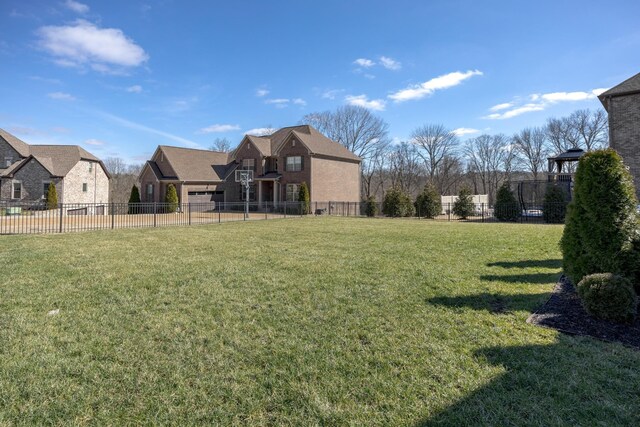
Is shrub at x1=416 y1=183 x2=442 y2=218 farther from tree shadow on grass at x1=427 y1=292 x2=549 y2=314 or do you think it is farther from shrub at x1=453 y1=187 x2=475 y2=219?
tree shadow on grass at x1=427 y1=292 x2=549 y2=314

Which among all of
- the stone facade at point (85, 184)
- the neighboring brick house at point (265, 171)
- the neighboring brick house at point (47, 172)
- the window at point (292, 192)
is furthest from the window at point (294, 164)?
the neighboring brick house at point (47, 172)

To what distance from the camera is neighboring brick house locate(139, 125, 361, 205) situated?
31183mm

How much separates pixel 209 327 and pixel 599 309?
445 cm

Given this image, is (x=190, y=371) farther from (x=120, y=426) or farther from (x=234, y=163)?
(x=234, y=163)

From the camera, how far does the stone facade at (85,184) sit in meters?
30.8

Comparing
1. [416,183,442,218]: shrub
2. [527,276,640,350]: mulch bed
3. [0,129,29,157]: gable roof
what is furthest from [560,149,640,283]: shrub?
[0,129,29,157]: gable roof

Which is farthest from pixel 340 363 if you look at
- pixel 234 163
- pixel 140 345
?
pixel 234 163

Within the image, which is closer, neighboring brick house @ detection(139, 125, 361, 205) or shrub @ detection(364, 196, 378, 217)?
shrub @ detection(364, 196, 378, 217)

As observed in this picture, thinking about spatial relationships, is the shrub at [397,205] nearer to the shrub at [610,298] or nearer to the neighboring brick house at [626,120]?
the neighboring brick house at [626,120]

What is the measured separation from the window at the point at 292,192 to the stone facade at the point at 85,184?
59.1 feet

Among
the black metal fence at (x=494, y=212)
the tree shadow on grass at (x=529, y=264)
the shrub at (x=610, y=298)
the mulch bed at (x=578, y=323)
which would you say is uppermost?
the black metal fence at (x=494, y=212)

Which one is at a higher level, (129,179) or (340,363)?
(129,179)

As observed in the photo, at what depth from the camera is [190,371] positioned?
296 cm

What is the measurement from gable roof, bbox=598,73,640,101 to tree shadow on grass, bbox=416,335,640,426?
2172 centimetres
